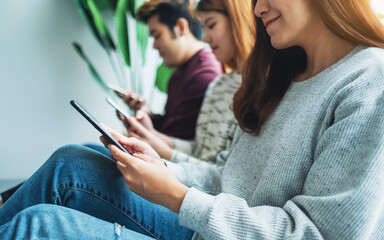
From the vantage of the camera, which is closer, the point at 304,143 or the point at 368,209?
the point at 368,209

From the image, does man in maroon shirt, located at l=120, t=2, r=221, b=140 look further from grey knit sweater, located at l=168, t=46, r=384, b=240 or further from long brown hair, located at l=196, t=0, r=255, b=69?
grey knit sweater, located at l=168, t=46, r=384, b=240

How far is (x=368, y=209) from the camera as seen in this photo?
1.69 ft

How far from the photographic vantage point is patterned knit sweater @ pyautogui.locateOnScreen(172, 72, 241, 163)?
125 cm

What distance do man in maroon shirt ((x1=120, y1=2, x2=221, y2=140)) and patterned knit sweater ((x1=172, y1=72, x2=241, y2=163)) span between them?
0.11m

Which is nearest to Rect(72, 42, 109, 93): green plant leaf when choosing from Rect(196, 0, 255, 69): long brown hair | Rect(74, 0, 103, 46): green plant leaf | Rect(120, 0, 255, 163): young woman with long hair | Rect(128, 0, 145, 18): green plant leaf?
Rect(74, 0, 103, 46): green plant leaf

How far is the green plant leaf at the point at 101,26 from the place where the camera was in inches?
74.5

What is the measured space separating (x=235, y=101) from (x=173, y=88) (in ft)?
2.55

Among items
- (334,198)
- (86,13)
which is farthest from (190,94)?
(334,198)

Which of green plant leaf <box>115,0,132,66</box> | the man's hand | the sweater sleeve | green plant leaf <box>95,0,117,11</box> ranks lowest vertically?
the man's hand

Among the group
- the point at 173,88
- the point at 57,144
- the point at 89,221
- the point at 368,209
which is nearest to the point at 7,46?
the point at 57,144

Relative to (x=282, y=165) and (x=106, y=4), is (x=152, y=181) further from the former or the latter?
(x=106, y=4)

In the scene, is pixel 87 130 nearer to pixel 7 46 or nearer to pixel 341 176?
pixel 7 46

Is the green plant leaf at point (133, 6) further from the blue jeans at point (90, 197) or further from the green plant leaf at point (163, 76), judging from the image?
the blue jeans at point (90, 197)

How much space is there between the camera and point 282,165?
672 millimetres
